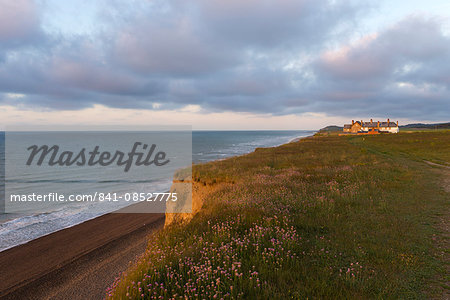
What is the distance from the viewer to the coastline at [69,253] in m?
9.91

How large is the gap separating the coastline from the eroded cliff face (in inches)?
94.4

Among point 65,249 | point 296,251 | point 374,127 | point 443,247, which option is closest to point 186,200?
point 65,249

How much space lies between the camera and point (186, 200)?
13703mm

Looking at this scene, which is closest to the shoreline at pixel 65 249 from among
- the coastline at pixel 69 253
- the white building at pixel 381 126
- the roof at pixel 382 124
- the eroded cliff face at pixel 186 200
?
the coastline at pixel 69 253

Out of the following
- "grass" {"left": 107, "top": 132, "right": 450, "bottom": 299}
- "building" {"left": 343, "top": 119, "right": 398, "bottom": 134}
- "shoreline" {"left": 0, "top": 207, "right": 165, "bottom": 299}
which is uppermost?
"building" {"left": 343, "top": 119, "right": 398, "bottom": 134}

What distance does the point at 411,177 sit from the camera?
53.2ft

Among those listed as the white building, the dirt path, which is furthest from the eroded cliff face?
the white building

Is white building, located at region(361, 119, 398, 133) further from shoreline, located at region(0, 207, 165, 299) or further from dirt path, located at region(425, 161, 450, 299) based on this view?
shoreline, located at region(0, 207, 165, 299)

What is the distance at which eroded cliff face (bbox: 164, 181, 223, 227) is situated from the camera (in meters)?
12.2

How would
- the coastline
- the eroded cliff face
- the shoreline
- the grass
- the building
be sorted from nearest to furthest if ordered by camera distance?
the grass < the coastline < the shoreline < the eroded cliff face < the building

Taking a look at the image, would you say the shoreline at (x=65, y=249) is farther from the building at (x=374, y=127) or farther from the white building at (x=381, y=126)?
the white building at (x=381, y=126)

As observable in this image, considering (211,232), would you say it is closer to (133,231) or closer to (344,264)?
(344,264)

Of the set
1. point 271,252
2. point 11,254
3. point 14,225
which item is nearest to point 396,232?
point 271,252

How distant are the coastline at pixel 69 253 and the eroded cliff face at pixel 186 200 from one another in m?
2.40
